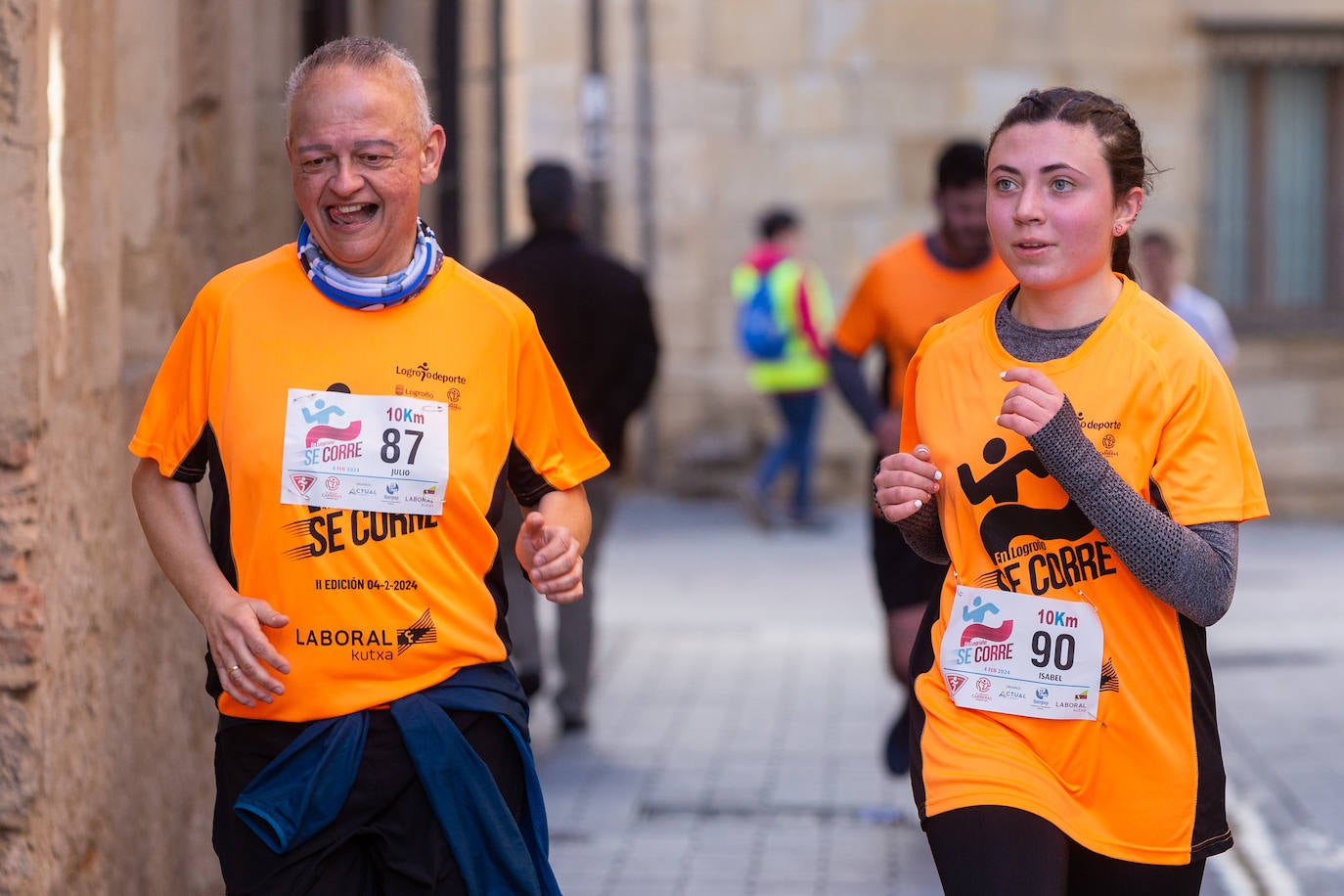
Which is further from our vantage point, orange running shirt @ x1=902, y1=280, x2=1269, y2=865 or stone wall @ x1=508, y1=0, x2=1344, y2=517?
stone wall @ x1=508, y1=0, x2=1344, y2=517

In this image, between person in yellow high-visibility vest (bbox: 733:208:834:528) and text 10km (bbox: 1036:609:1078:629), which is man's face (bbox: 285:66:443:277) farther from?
person in yellow high-visibility vest (bbox: 733:208:834:528)

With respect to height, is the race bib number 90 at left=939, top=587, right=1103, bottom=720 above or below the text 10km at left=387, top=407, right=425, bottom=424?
below

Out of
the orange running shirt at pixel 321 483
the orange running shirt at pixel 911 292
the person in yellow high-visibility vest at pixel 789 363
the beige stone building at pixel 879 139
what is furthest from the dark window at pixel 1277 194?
the orange running shirt at pixel 321 483

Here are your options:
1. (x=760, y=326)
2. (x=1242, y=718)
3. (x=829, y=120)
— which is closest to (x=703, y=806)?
(x=1242, y=718)

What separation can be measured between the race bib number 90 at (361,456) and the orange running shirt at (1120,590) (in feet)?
2.85

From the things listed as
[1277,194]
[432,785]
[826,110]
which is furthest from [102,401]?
[1277,194]

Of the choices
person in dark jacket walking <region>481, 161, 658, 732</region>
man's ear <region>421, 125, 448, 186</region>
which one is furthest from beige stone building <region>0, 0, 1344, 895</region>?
man's ear <region>421, 125, 448, 186</region>

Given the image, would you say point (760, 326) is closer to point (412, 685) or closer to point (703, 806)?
point (703, 806)

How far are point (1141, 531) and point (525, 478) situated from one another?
1016 millimetres

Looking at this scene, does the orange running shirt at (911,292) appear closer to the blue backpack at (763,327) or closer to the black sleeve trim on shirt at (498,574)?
the black sleeve trim on shirt at (498,574)

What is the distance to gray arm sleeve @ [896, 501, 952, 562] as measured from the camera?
3.43 m

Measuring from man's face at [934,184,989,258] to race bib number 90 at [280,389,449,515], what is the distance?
3.01 metres

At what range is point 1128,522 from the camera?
119 inches

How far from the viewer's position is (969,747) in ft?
10.6
